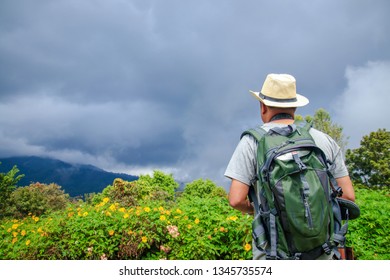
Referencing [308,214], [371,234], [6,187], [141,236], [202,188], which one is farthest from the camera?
[6,187]

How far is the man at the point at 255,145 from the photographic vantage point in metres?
2.81

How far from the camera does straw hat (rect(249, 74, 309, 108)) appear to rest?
3008 millimetres

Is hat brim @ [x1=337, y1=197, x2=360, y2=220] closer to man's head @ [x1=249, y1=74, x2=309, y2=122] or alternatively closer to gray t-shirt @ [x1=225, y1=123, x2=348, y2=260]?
gray t-shirt @ [x1=225, y1=123, x2=348, y2=260]

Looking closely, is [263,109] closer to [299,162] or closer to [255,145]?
[255,145]

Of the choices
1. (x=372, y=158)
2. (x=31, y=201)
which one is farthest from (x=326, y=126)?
(x=31, y=201)

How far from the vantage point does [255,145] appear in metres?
2.85

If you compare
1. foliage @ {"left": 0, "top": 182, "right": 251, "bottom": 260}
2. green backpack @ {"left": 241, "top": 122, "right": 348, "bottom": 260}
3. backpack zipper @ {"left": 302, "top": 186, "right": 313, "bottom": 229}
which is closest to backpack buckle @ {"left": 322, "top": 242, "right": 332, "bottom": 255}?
green backpack @ {"left": 241, "top": 122, "right": 348, "bottom": 260}

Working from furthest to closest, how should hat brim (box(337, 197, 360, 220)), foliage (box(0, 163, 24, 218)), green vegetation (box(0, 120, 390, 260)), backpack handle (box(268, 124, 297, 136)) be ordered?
foliage (box(0, 163, 24, 218))
green vegetation (box(0, 120, 390, 260))
hat brim (box(337, 197, 360, 220))
backpack handle (box(268, 124, 297, 136))

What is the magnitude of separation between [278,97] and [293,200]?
0.85 m

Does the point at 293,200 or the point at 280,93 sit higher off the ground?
the point at 280,93

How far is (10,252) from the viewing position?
6039 mm

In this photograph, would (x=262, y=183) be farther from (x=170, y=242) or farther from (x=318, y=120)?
(x=318, y=120)

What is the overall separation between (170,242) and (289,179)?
334 cm

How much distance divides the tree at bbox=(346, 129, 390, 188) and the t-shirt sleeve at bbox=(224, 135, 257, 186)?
30012 mm
